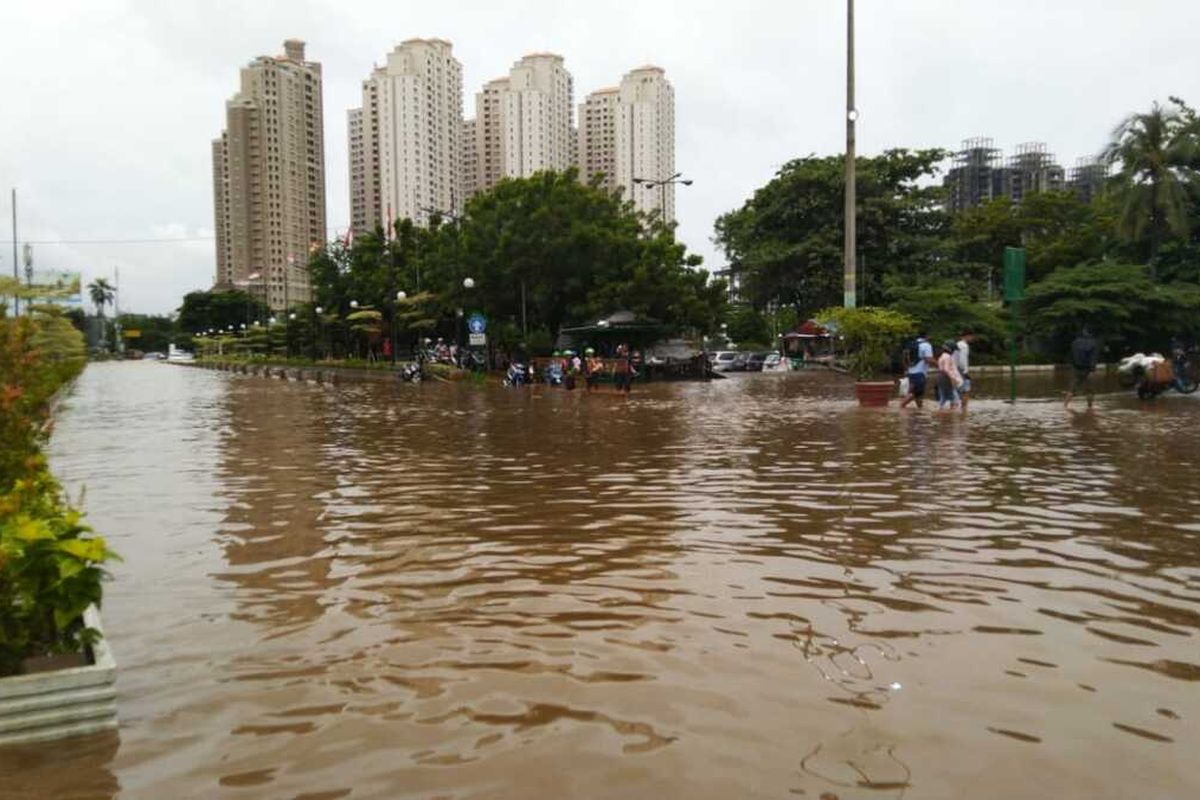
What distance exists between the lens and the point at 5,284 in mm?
23734

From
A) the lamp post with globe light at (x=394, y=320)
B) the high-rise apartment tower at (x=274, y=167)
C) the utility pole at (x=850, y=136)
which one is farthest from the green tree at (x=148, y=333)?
the utility pole at (x=850, y=136)

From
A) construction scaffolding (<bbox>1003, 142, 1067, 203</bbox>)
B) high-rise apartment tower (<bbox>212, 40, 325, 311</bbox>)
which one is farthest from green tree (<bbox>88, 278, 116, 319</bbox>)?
construction scaffolding (<bbox>1003, 142, 1067, 203</bbox>)

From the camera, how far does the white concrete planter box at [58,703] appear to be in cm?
344

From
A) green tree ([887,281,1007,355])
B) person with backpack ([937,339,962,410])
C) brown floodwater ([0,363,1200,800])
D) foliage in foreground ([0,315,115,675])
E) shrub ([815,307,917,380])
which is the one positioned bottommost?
brown floodwater ([0,363,1200,800])

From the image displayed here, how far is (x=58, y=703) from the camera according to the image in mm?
3521

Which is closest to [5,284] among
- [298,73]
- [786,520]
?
[786,520]

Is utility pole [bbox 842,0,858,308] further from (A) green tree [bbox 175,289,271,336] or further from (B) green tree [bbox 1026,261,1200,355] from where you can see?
(A) green tree [bbox 175,289,271,336]

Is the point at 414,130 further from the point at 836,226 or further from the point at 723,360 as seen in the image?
the point at 836,226

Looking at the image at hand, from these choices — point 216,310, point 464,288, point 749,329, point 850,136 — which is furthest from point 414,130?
point 216,310

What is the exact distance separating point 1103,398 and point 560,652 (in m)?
20.6

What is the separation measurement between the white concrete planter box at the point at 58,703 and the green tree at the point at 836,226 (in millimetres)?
44215

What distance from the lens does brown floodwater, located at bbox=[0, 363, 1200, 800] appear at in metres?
3.32

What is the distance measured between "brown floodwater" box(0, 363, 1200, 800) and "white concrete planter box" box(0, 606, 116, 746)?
0.09m

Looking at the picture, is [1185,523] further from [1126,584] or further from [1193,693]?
[1193,693]
